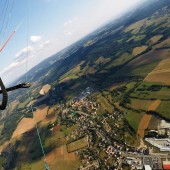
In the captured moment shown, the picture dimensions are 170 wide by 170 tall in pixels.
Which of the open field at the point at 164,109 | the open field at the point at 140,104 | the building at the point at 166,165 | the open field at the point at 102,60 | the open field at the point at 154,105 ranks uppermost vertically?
the building at the point at 166,165

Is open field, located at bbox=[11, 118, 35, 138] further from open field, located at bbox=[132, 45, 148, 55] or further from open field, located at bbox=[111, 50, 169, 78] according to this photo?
open field, located at bbox=[132, 45, 148, 55]

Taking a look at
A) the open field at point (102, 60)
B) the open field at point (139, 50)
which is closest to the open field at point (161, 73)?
the open field at point (139, 50)

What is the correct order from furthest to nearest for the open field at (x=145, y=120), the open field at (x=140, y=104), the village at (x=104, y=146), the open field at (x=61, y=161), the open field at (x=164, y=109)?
1. the open field at (x=140, y=104)
2. the open field at (x=61, y=161)
3. the open field at (x=164, y=109)
4. the open field at (x=145, y=120)
5. the village at (x=104, y=146)

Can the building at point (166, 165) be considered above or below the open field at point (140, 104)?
above

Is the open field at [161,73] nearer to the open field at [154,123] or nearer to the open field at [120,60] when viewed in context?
the open field at [154,123]

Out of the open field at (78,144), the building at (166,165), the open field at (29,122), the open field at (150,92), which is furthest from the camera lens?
the open field at (29,122)

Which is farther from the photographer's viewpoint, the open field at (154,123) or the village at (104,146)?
the open field at (154,123)

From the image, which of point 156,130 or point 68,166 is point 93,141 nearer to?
point 68,166
